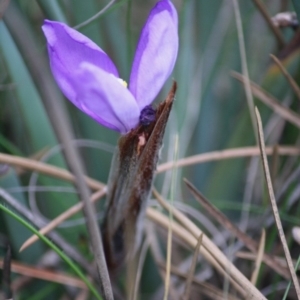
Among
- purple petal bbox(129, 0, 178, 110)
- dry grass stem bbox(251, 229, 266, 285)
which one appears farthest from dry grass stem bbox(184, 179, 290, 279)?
purple petal bbox(129, 0, 178, 110)

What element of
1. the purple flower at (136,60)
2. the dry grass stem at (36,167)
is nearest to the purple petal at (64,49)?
the purple flower at (136,60)

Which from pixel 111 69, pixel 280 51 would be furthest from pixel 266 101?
pixel 111 69

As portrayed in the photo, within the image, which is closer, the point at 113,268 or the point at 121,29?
the point at 113,268

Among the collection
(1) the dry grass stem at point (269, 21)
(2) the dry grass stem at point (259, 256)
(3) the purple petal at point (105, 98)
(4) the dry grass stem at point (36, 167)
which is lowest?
(2) the dry grass stem at point (259, 256)

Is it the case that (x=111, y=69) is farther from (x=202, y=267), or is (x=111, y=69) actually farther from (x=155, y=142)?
(x=202, y=267)

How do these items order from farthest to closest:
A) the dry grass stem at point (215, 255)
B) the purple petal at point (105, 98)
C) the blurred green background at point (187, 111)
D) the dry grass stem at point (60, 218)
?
the blurred green background at point (187, 111) < the dry grass stem at point (60, 218) < the dry grass stem at point (215, 255) < the purple petal at point (105, 98)

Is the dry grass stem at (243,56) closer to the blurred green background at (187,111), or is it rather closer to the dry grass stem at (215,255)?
the blurred green background at (187,111)
